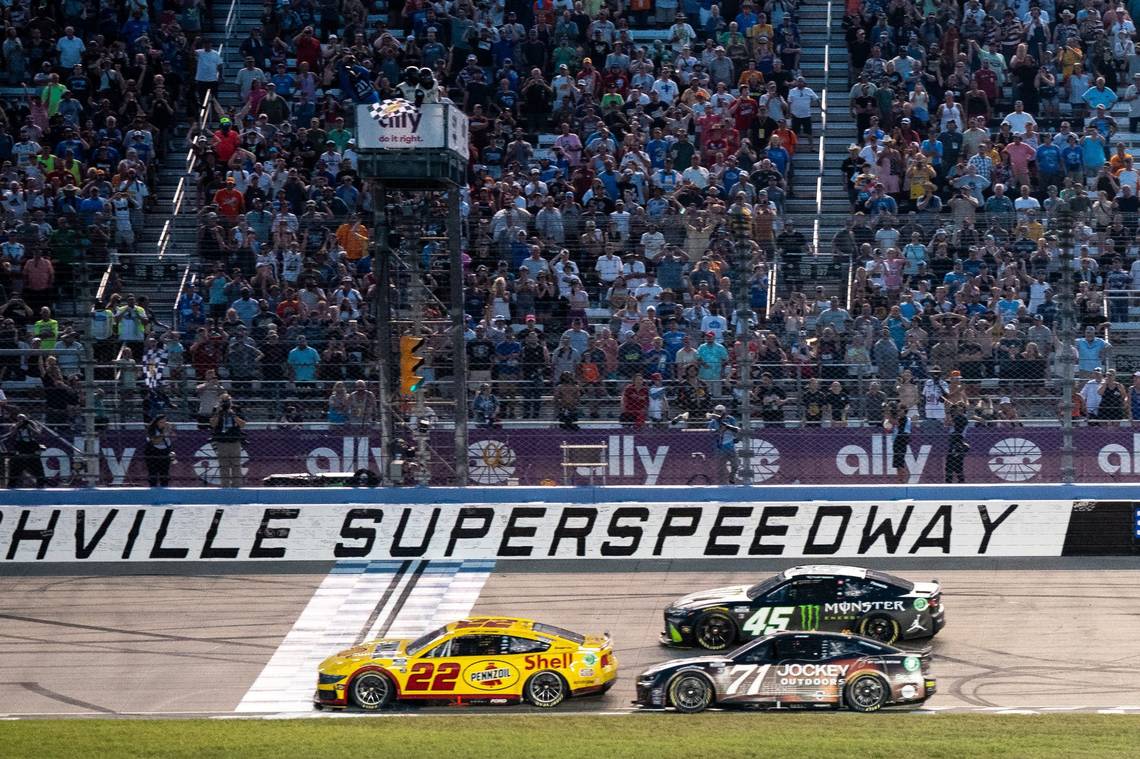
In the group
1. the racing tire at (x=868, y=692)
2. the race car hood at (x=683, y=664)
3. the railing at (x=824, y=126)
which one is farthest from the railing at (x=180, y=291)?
the racing tire at (x=868, y=692)

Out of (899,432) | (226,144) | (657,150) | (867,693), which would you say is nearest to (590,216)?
(657,150)

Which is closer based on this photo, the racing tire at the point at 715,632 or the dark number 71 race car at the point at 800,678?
the dark number 71 race car at the point at 800,678

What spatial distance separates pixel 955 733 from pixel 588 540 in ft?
24.5

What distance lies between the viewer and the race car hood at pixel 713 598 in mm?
19750

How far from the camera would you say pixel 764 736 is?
53.8ft

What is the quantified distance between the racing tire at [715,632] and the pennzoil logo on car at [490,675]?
2.51 metres

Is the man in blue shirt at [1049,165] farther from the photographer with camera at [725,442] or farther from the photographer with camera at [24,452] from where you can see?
the photographer with camera at [24,452]

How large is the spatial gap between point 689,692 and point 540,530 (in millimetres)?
5790

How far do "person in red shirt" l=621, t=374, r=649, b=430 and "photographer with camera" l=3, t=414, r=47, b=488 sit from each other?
758cm

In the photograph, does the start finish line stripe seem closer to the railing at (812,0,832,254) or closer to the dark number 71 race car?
the dark number 71 race car

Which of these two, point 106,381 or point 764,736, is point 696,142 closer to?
point 106,381

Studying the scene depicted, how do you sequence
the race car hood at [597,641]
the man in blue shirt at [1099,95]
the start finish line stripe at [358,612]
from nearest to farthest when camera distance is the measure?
the race car hood at [597,641] < the start finish line stripe at [358,612] < the man in blue shirt at [1099,95]

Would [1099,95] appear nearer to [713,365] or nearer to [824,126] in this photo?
[824,126]

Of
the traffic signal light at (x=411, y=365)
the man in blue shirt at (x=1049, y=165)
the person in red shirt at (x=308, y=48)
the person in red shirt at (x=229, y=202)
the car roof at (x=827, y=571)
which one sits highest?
the person in red shirt at (x=308, y=48)
